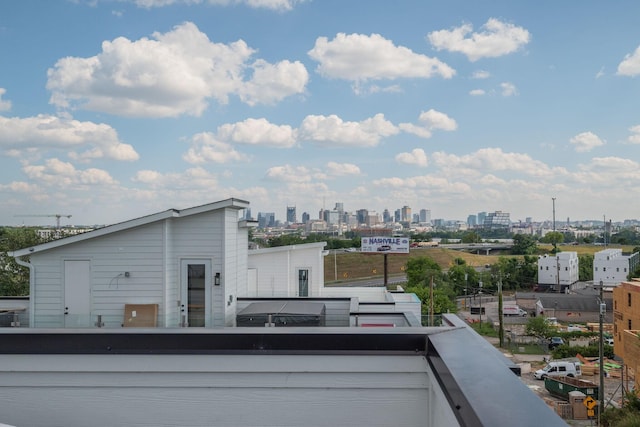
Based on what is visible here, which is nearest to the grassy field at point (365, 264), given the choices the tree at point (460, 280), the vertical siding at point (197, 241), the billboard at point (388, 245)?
the tree at point (460, 280)

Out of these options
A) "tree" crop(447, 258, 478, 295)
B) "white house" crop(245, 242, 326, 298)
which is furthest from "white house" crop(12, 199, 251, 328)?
"tree" crop(447, 258, 478, 295)

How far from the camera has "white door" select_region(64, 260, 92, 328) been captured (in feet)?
20.4

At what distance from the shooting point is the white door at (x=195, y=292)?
630 centimetres

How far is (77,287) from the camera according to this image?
621 centimetres

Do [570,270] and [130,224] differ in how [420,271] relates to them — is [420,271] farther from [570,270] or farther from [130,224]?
[130,224]

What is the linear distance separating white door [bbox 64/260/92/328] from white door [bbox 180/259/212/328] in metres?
1.15

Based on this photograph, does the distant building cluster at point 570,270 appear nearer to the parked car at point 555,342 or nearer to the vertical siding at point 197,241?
the parked car at point 555,342

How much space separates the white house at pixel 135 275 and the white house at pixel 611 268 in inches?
2771

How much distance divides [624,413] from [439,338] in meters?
20.4

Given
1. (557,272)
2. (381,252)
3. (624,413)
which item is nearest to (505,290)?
(557,272)

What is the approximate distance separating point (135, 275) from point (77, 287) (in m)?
0.72

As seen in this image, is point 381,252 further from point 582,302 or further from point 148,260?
point 148,260

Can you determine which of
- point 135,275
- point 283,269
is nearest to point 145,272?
point 135,275

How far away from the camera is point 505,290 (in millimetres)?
70250
